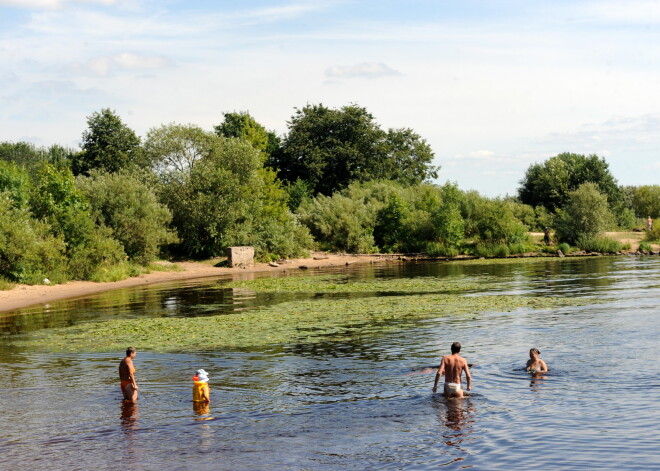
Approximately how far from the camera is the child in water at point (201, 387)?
1936 cm

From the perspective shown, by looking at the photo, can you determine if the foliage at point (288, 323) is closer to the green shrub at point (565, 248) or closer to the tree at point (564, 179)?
the green shrub at point (565, 248)

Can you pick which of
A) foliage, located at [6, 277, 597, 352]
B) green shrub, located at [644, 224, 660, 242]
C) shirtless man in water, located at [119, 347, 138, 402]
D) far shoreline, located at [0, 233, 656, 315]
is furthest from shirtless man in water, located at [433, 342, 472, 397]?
green shrub, located at [644, 224, 660, 242]

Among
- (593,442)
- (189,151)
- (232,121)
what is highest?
(232,121)

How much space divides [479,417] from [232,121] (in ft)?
325

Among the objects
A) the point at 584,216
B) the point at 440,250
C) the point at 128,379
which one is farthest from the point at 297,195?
the point at 128,379

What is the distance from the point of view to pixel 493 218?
83.6 metres

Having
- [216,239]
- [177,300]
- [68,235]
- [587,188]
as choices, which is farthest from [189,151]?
[587,188]

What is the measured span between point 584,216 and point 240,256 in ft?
128

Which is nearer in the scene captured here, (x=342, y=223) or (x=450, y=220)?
(x=450, y=220)

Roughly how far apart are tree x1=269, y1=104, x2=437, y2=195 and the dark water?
76712 mm

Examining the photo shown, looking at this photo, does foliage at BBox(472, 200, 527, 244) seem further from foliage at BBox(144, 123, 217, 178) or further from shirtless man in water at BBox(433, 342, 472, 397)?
shirtless man in water at BBox(433, 342, 472, 397)

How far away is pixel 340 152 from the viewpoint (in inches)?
4232

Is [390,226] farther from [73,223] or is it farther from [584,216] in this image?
[73,223]

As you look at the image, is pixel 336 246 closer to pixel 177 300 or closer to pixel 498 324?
pixel 177 300
